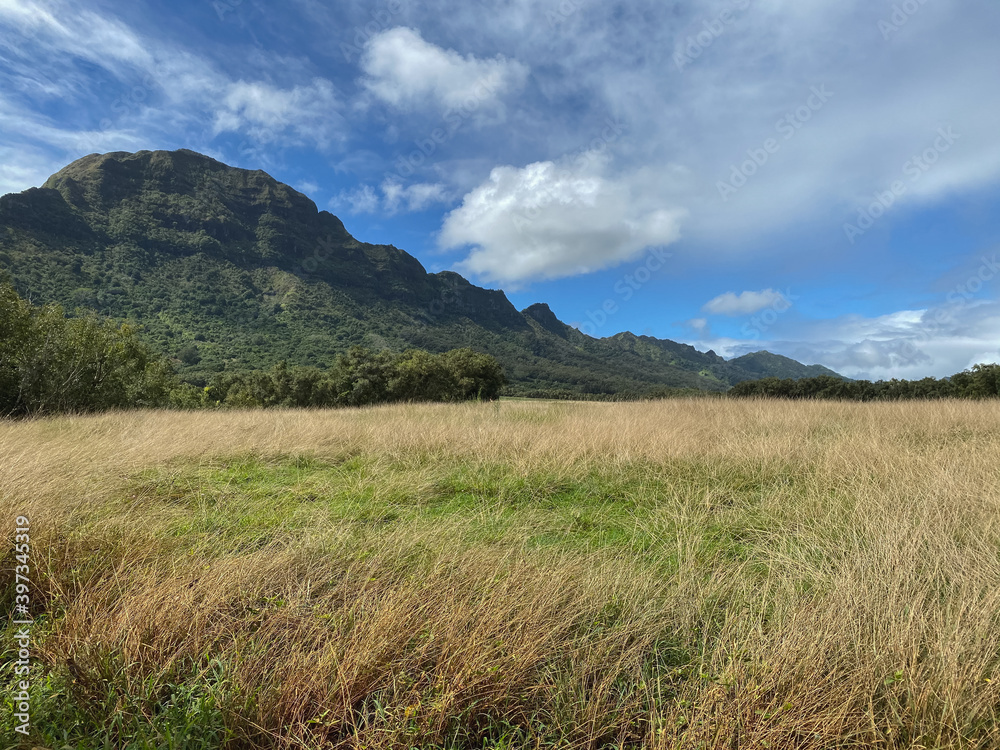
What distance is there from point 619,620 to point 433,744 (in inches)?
50.8

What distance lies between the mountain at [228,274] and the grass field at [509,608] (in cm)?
5341

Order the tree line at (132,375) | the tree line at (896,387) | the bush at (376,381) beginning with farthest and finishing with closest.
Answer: the bush at (376,381), the tree line at (896,387), the tree line at (132,375)

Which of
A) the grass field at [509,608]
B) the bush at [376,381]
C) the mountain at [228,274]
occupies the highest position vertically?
the mountain at [228,274]

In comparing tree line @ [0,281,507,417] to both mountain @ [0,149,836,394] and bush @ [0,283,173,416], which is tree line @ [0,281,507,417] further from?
mountain @ [0,149,836,394]

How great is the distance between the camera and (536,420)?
10734 mm

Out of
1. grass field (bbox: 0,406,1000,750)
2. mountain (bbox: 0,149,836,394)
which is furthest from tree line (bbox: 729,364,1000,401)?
mountain (bbox: 0,149,836,394)

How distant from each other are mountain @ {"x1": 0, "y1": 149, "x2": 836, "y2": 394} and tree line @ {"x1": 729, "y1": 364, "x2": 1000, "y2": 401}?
24.2 m

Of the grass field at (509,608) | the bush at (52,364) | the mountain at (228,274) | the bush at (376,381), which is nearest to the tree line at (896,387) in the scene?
the grass field at (509,608)

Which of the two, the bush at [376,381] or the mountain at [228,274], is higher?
the mountain at [228,274]

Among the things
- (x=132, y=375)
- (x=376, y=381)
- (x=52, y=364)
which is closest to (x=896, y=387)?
(x=376, y=381)

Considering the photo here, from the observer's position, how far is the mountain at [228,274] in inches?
3039

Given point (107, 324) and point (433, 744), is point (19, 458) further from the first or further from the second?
point (107, 324)

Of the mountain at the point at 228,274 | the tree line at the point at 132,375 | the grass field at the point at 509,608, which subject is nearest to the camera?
the grass field at the point at 509,608

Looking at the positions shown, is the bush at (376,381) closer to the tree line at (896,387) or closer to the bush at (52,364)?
the bush at (52,364)
